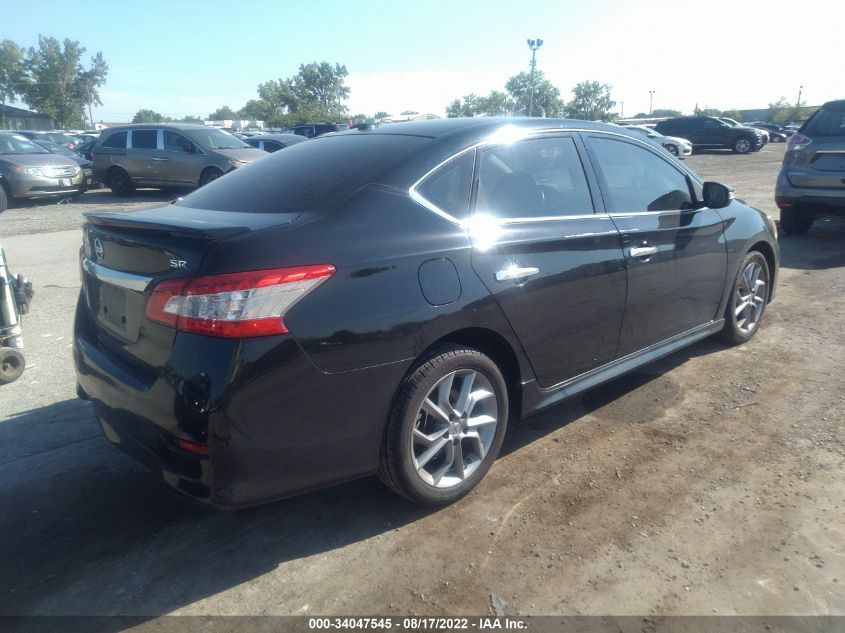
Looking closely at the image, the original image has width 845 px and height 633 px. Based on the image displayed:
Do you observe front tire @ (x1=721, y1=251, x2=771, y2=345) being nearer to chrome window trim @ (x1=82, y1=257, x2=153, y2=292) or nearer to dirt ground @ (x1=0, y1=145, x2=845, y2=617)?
dirt ground @ (x1=0, y1=145, x2=845, y2=617)

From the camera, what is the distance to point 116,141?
54.3 ft

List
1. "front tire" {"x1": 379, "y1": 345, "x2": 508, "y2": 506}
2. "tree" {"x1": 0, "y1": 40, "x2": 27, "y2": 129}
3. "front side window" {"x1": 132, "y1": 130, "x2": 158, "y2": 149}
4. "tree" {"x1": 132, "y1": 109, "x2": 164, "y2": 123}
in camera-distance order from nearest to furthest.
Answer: "front tire" {"x1": 379, "y1": 345, "x2": 508, "y2": 506}, "front side window" {"x1": 132, "y1": 130, "x2": 158, "y2": 149}, "tree" {"x1": 0, "y1": 40, "x2": 27, "y2": 129}, "tree" {"x1": 132, "y1": 109, "x2": 164, "y2": 123}

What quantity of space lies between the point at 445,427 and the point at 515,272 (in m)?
0.80

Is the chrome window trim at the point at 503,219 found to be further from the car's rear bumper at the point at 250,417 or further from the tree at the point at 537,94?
the tree at the point at 537,94

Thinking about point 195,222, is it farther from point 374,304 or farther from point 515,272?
point 515,272

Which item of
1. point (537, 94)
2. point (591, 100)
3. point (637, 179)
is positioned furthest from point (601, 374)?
point (591, 100)

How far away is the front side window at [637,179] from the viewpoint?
400 centimetres

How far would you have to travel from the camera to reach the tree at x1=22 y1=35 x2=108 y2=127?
81.6 meters

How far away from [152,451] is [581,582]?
1738 millimetres

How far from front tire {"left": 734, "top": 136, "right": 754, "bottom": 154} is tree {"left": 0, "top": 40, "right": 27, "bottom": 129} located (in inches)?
3179

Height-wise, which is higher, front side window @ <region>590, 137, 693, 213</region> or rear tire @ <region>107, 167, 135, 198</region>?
front side window @ <region>590, 137, 693, 213</region>

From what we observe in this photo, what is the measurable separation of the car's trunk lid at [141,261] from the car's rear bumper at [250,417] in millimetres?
117

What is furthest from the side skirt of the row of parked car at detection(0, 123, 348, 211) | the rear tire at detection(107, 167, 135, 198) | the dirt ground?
the rear tire at detection(107, 167, 135, 198)

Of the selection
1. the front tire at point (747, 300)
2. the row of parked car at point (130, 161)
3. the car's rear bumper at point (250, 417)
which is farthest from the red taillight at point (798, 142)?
the row of parked car at point (130, 161)
